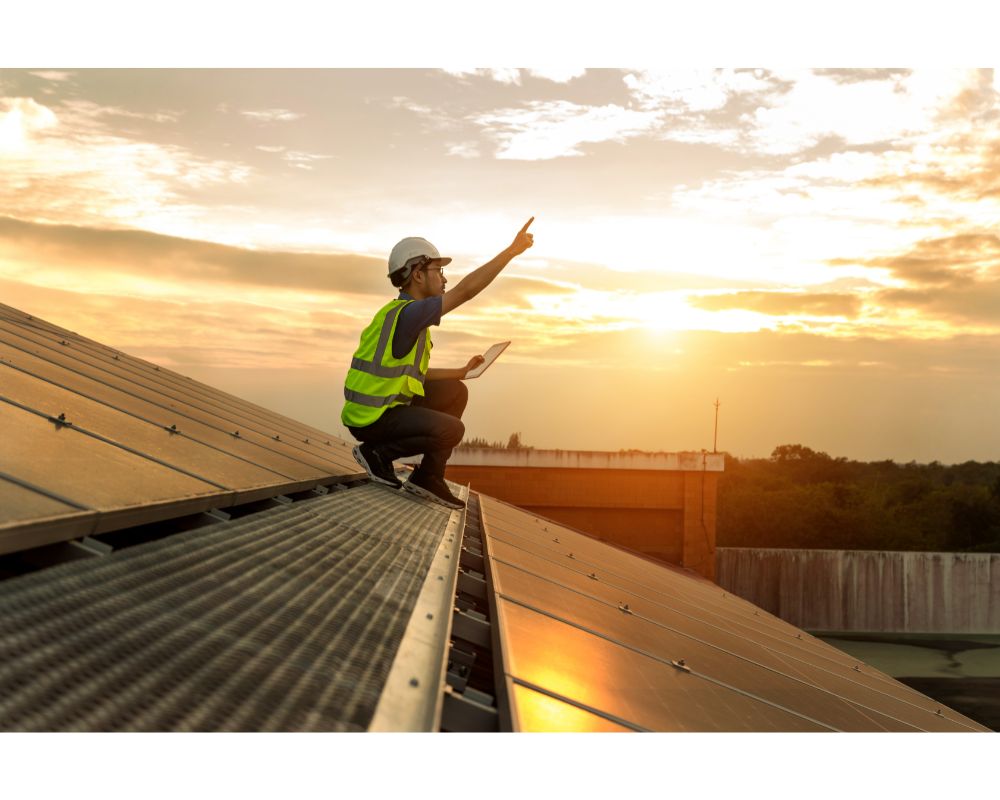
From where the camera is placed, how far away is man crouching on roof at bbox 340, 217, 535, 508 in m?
6.15

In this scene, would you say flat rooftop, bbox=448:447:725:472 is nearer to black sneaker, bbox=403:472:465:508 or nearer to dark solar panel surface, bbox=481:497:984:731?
dark solar panel surface, bbox=481:497:984:731

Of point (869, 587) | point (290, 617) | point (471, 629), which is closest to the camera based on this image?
point (290, 617)

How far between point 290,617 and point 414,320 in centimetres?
356

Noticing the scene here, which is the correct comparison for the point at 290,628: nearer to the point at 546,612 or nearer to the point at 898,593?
the point at 546,612

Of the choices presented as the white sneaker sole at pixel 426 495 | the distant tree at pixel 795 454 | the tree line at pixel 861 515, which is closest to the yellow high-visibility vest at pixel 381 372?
the white sneaker sole at pixel 426 495

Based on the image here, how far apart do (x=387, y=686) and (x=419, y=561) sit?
6.15 ft

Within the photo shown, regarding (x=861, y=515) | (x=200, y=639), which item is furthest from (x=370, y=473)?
(x=861, y=515)

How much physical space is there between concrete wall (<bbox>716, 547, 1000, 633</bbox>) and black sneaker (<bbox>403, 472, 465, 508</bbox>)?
2299 centimetres

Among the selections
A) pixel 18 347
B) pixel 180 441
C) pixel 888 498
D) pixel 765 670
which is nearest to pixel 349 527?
pixel 180 441

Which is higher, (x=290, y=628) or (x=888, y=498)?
(x=290, y=628)

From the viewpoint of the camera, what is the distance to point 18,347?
6.26m

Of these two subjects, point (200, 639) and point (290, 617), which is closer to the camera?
point (200, 639)

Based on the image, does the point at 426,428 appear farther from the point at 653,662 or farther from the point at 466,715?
the point at 466,715

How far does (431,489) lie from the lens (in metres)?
7.23
